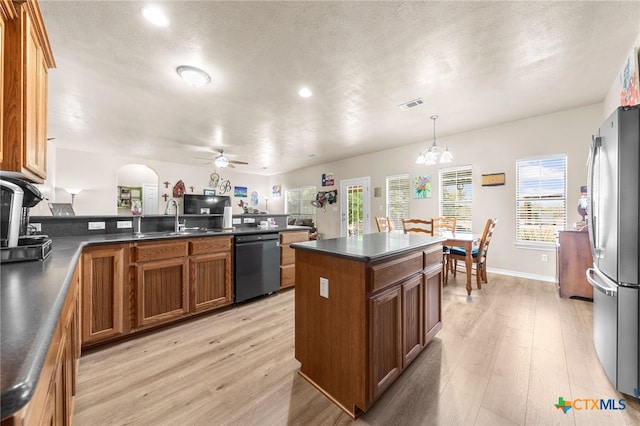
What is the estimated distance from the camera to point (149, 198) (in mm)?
7789

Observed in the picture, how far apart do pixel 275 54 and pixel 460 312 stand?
3310 mm

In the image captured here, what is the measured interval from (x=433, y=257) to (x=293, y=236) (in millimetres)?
2057

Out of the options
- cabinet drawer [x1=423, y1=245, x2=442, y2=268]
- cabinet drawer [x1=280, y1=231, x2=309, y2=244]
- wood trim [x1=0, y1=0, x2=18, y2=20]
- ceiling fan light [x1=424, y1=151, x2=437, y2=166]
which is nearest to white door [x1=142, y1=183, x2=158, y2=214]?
cabinet drawer [x1=280, y1=231, x2=309, y2=244]

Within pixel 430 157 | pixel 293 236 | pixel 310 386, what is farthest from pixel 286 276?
pixel 430 157

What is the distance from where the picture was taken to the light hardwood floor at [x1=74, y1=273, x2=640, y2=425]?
4.74 feet

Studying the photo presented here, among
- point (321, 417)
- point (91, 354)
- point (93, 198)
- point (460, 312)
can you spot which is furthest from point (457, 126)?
point (93, 198)

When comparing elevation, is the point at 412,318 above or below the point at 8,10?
below

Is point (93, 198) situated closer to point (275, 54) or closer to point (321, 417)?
point (275, 54)

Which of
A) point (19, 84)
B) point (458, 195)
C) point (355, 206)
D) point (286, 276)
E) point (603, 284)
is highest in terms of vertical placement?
point (19, 84)

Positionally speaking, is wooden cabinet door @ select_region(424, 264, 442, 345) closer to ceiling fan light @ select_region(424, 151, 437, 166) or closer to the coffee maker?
ceiling fan light @ select_region(424, 151, 437, 166)

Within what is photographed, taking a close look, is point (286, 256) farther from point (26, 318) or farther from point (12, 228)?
point (26, 318)

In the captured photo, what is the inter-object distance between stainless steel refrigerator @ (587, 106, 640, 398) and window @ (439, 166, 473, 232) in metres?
3.24

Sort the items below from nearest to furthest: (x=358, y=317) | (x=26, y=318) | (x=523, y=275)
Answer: (x=26, y=318) < (x=358, y=317) < (x=523, y=275)

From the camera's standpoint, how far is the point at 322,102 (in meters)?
3.51
